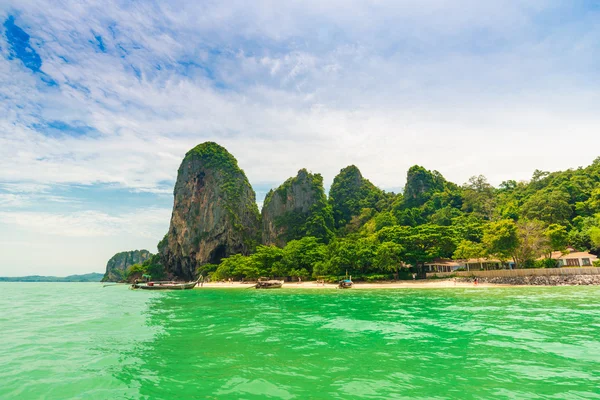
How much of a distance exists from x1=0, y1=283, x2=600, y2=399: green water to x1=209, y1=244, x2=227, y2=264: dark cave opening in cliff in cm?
7296

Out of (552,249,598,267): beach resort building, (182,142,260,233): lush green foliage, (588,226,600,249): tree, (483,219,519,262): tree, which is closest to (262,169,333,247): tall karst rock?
(182,142,260,233): lush green foliage

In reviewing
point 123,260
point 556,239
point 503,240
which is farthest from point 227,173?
point 123,260

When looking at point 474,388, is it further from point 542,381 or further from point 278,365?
point 278,365

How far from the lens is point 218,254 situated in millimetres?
91312

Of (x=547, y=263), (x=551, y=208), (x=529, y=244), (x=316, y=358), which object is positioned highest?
(x=551, y=208)

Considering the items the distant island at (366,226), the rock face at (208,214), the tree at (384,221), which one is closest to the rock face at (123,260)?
the distant island at (366,226)

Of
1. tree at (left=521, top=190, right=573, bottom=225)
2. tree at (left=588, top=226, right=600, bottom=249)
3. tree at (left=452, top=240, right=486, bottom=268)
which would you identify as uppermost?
tree at (left=521, top=190, right=573, bottom=225)

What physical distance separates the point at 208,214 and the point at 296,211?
2551 centimetres

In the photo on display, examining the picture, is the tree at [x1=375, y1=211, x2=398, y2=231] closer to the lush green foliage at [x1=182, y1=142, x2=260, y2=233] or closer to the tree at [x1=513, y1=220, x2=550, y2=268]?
the tree at [x1=513, y1=220, x2=550, y2=268]

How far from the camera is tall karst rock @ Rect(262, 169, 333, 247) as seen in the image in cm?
8531

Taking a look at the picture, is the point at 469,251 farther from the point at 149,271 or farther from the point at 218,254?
the point at 149,271

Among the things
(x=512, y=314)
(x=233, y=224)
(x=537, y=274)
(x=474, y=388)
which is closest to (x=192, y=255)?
(x=233, y=224)

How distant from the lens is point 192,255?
93.2 m

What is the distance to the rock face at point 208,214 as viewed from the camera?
91.2m
